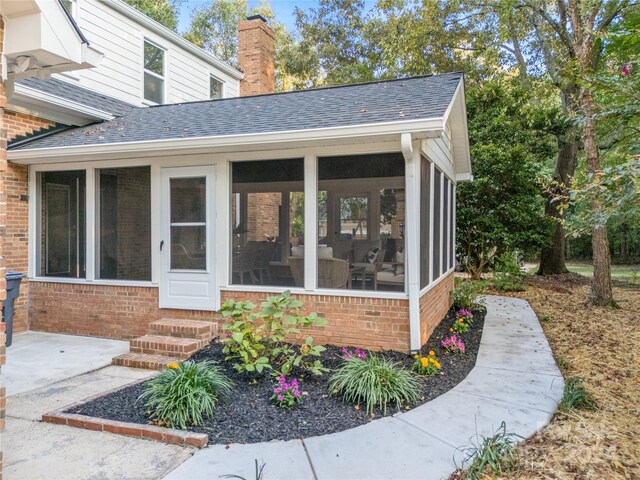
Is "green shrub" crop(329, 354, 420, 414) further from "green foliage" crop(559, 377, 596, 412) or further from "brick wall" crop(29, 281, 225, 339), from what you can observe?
"brick wall" crop(29, 281, 225, 339)

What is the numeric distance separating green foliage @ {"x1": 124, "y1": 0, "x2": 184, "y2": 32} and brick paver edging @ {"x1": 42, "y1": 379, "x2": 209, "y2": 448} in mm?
18014

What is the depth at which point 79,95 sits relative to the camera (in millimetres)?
7887

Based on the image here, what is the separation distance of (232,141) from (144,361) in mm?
2733

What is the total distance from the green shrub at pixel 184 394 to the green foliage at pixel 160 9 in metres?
17.9

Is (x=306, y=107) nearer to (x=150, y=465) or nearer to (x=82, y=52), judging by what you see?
(x=82, y=52)

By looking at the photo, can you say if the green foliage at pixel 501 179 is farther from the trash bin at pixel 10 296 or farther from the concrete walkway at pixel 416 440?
the trash bin at pixel 10 296

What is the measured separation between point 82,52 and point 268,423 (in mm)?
3171

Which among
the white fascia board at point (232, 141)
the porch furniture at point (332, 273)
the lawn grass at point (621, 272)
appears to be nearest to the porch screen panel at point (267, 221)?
→ the porch furniture at point (332, 273)

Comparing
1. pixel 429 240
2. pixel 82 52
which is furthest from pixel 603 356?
pixel 82 52

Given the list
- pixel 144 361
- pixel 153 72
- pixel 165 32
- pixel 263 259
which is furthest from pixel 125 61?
pixel 144 361

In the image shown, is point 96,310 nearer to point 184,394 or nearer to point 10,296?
point 10,296

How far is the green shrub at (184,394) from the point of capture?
3.43 meters

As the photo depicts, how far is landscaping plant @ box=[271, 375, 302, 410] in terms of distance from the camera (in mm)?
3772

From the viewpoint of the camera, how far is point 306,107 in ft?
20.6
